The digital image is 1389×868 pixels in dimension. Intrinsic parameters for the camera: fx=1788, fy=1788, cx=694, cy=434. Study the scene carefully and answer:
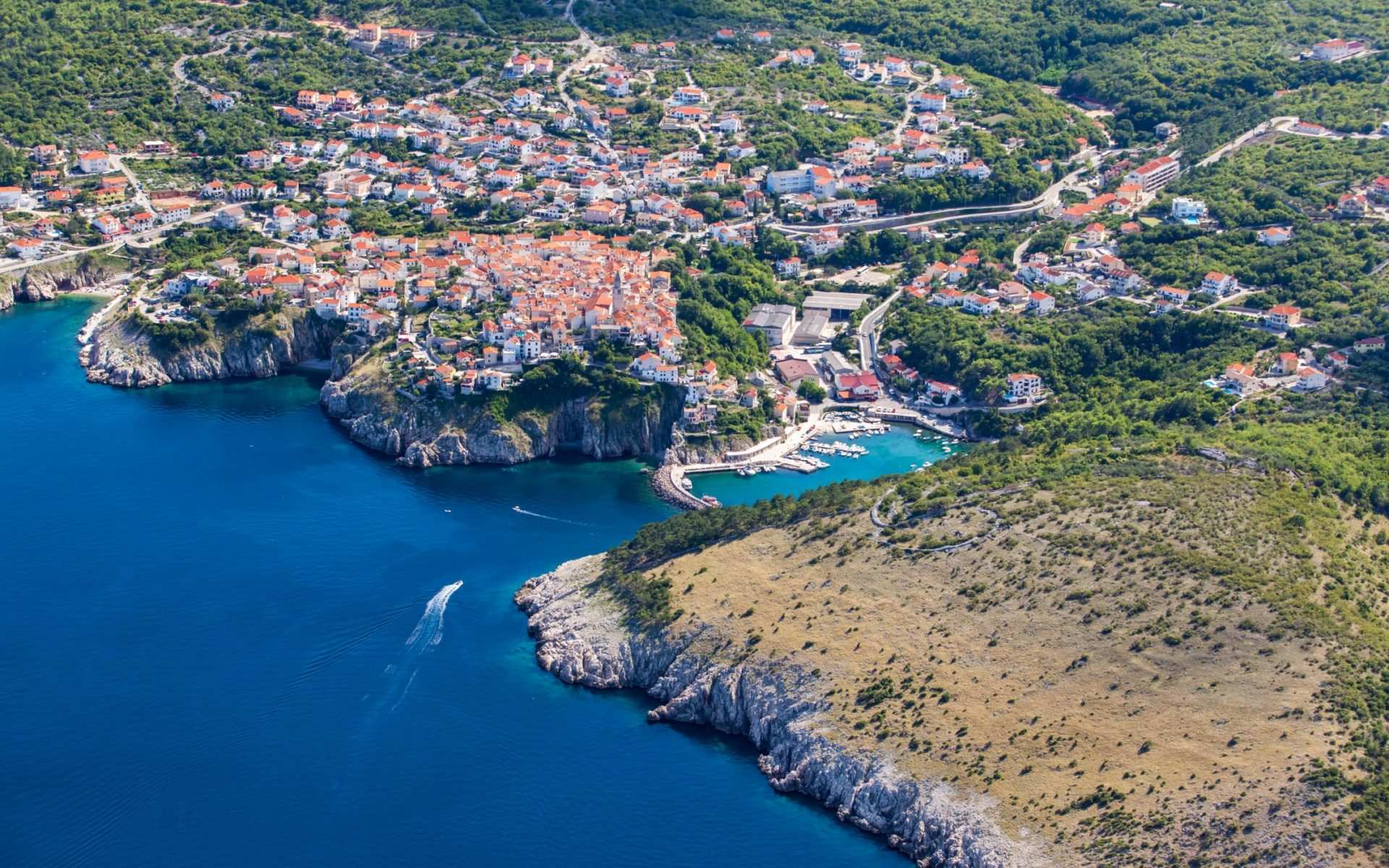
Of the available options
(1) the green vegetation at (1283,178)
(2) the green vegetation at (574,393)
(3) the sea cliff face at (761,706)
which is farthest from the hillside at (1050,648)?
(1) the green vegetation at (1283,178)

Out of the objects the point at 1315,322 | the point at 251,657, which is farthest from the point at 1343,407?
the point at 251,657

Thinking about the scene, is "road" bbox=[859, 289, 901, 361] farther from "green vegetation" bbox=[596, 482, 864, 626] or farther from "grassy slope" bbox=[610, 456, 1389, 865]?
"grassy slope" bbox=[610, 456, 1389, 865]

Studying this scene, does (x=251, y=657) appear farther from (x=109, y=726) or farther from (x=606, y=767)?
(x=606, y=767)

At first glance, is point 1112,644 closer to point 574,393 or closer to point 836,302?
point 574,393

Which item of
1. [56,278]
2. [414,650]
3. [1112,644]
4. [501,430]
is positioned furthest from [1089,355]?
[56,278]

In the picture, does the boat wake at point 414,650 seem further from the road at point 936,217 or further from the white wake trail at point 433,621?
the road at point 936,217

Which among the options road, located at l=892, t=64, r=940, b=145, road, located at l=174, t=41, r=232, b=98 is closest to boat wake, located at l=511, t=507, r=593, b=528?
road, located at l=892, t=64, r=940, b=145
